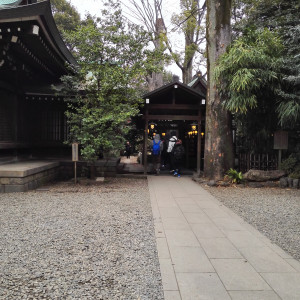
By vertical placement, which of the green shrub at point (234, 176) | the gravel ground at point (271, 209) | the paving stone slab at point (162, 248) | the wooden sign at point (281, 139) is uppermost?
the wooden sign at point (281, 139)

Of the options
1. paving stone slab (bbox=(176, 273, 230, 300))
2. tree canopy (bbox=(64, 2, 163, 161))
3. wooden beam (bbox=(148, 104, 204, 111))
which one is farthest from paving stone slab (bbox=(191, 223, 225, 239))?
wooden beam (bbox=(148, 104, 204, 111))

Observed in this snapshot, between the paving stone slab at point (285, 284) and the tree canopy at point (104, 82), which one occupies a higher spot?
the tree canopy at point (104, 82)

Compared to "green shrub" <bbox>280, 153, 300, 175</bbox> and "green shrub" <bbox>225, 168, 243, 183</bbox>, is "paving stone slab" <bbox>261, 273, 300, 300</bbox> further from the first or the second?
"green shrub" <bbox>280, 153, 300, 175</bbox>

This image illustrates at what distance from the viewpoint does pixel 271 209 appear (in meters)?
5.97

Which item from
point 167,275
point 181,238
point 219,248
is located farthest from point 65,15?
point 167,275

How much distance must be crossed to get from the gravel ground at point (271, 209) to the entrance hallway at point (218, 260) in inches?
8.3

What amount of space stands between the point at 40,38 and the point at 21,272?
6544 mm

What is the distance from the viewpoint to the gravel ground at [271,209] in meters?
4.15

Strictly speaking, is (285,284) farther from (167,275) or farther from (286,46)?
(286,46)

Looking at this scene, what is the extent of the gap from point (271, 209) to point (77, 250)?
4.40 meters

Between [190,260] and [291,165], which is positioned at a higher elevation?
[291,165]

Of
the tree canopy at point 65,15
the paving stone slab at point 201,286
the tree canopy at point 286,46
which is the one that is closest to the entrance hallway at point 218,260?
the paving stone slab at point 201,286

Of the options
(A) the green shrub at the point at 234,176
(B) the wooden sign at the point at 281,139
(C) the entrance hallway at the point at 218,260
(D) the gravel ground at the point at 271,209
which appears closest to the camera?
(C) the entrance hallway at the point at 218,260

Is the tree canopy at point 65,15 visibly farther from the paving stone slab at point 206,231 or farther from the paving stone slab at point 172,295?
the paving stone slab at point 172,295
